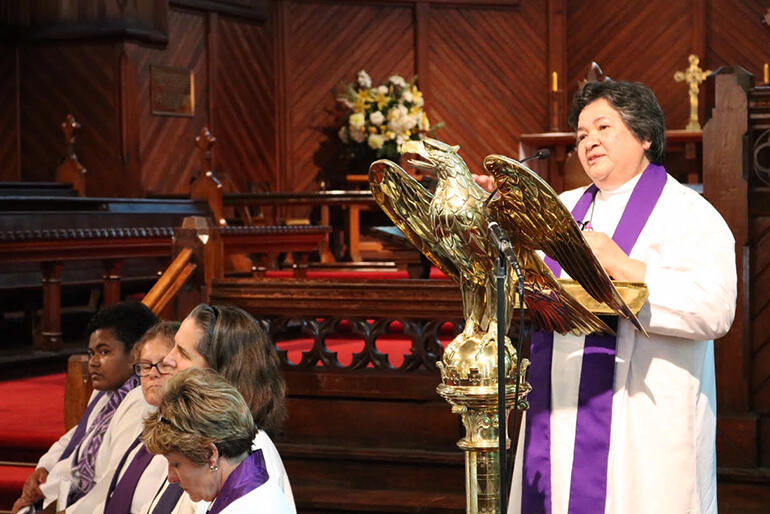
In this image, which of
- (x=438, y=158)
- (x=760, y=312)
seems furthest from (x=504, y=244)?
(x=760, y=312)

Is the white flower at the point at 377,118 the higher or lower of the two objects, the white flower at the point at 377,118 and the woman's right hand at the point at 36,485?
the higher

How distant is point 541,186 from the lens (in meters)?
1.78

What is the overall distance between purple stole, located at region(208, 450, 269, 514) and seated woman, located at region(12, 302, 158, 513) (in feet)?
4.15

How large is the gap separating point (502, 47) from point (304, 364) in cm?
824

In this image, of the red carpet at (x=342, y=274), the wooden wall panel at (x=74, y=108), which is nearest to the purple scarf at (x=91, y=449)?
the red carpet at (x=342, y=274)

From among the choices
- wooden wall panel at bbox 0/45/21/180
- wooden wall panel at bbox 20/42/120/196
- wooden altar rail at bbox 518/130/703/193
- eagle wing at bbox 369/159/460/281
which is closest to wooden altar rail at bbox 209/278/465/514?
Result: wooden altar rail at bbox 518/130/703/193

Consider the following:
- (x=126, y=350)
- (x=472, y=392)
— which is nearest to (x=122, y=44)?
(x=126, y=350)

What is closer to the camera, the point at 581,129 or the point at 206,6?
the point at 581,129

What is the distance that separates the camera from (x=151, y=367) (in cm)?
321

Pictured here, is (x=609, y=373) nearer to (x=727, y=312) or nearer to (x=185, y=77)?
(x=727, y=312)

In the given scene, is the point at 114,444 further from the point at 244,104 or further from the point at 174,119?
the point at 244,104

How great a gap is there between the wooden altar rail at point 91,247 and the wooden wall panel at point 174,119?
13.7 feet

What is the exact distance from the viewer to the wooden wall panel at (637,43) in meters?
11.8

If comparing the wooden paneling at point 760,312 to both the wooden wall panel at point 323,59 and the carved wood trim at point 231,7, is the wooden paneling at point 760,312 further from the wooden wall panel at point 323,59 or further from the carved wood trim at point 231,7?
the wooden wall panel at point 323,59
